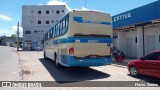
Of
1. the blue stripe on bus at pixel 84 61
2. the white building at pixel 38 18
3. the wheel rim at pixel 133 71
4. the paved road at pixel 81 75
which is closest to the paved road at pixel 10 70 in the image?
the paved road at pixel 81 75

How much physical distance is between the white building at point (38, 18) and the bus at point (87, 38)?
6721cm

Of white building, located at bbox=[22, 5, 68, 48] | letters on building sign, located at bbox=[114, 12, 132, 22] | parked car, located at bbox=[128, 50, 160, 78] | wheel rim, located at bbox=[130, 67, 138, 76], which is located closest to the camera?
parked car, located at bbox=[128, 50, 160, 78]

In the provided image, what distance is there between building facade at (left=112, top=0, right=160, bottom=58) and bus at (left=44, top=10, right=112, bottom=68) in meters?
6.11

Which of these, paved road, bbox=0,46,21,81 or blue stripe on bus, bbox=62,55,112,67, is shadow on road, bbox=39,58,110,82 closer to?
blue stripe on bus, bbox=62,55,112,67

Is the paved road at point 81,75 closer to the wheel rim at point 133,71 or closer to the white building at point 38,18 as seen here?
the wheel rim at point 133,71

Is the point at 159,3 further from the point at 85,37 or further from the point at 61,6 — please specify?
the point at 61,6

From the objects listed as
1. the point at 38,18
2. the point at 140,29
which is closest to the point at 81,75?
the point at 140,29

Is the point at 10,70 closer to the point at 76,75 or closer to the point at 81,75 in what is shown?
the point at 76,75

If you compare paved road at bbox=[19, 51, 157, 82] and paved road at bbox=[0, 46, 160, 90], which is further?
paved road at bbox=[19, 51, 157, 82]

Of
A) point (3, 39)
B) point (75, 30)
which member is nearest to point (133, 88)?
point (75, 30)

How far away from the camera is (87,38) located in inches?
507

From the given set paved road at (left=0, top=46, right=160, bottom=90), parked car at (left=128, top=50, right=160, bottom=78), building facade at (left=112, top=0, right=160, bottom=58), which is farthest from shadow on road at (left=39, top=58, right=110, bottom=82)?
building facade at (left=112, top=0, right=160, bottom=58)

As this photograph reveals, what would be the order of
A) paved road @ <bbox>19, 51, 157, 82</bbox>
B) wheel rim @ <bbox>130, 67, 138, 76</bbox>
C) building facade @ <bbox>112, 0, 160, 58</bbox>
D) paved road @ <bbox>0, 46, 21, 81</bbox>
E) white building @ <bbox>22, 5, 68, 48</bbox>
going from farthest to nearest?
1. white building @ <bbox>22, 5, 68, 48</bbox>
2. building facade @ <bbox>112, 0, 160, 58</bbox>
3. paved road @ <bbox>0, 46, 21, 81</bbox>
4. wheel rim @ <bbox>130, 67, 138, 76</bbox>
5. paved road @ <bbox>19, 51, 157, 82</bbox>

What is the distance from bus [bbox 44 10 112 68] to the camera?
12.7 metres
